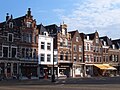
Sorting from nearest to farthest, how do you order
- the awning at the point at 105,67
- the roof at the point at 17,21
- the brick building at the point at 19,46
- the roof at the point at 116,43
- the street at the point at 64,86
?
the street at the point at 64,86, the brick building at the point at 19,46, the roof at the point at 17,21, the awning at the point at 105,67, the roof at the point at 116,43

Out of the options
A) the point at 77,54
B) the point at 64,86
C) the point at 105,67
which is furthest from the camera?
the point at 105,67

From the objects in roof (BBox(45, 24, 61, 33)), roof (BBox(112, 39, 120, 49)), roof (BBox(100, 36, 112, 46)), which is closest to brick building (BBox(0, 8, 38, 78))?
roof (BBox(45, 24, 61, 33))

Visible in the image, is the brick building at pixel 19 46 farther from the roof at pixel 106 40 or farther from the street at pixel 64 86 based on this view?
the roof at pixel 106 40

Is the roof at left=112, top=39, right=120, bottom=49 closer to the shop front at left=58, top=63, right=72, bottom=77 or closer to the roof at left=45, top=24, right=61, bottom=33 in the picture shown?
the shop front at left=58, top=63, right=72, bottom=77

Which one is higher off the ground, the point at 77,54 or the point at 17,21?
the point at 17,21

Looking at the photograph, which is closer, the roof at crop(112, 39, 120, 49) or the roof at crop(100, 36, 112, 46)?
the roof at crop(100, 36, 112, 46)

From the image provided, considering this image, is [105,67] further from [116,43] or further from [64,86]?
[64,86]

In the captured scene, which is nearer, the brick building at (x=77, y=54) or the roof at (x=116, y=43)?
the brick building at (x=77, y=54)

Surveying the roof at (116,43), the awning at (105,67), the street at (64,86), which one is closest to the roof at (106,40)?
the roof at (116,43)

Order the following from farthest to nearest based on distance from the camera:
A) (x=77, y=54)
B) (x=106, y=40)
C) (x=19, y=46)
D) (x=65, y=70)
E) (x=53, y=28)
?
1. (x=106, y=40)
2. (x=77, y=54)
3. (x=53, y=28)
4. (x=65, y=70)
5. (x=19, y=46)

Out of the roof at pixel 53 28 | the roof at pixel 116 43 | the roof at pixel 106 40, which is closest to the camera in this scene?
the roof at pixel 53 28

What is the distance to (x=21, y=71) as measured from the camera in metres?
63.9

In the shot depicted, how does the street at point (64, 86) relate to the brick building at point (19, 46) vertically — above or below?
below

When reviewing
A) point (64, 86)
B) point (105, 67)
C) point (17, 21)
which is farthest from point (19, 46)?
→ point (64, 86)
